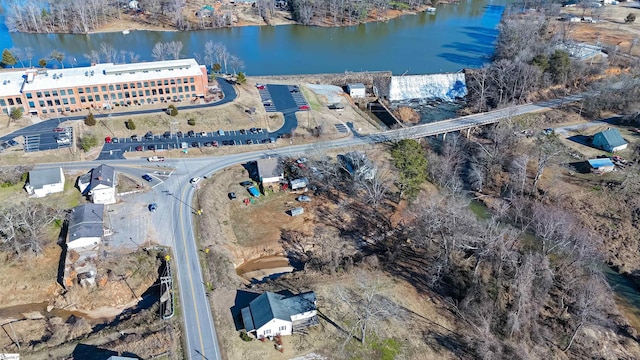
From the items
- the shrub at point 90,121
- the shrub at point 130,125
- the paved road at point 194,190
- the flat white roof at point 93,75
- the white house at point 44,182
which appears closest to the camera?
the paved road at point 194,190

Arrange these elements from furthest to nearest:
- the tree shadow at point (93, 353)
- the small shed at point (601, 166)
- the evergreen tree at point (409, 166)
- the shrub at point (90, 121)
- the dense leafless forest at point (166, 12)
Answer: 1. the dense leafless forest at point (166, 12)
2. the shrub at point (90, 121)
3. the small shed at point (601, 166)
4. the evergreen tree at point (409, 166)
5. the tree shadow at point (93, 353)

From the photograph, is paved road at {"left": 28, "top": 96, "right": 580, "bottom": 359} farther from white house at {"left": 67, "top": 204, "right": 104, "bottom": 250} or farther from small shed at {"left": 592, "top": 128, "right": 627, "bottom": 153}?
small shed at {"left": 592, "top": 128, "right": 627, "bottom": 153}

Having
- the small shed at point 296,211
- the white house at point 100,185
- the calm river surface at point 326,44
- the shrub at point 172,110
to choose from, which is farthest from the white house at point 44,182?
the calm river surface at point 326,44

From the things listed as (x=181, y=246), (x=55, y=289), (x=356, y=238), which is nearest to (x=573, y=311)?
(x=356, y=238)

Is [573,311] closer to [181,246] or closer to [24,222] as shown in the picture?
[181,246]

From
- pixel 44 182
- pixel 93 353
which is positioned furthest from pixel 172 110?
pixel 93 353

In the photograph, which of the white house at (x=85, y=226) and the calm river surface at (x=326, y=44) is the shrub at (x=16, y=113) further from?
the calm river surface at (x=326, y=44)
